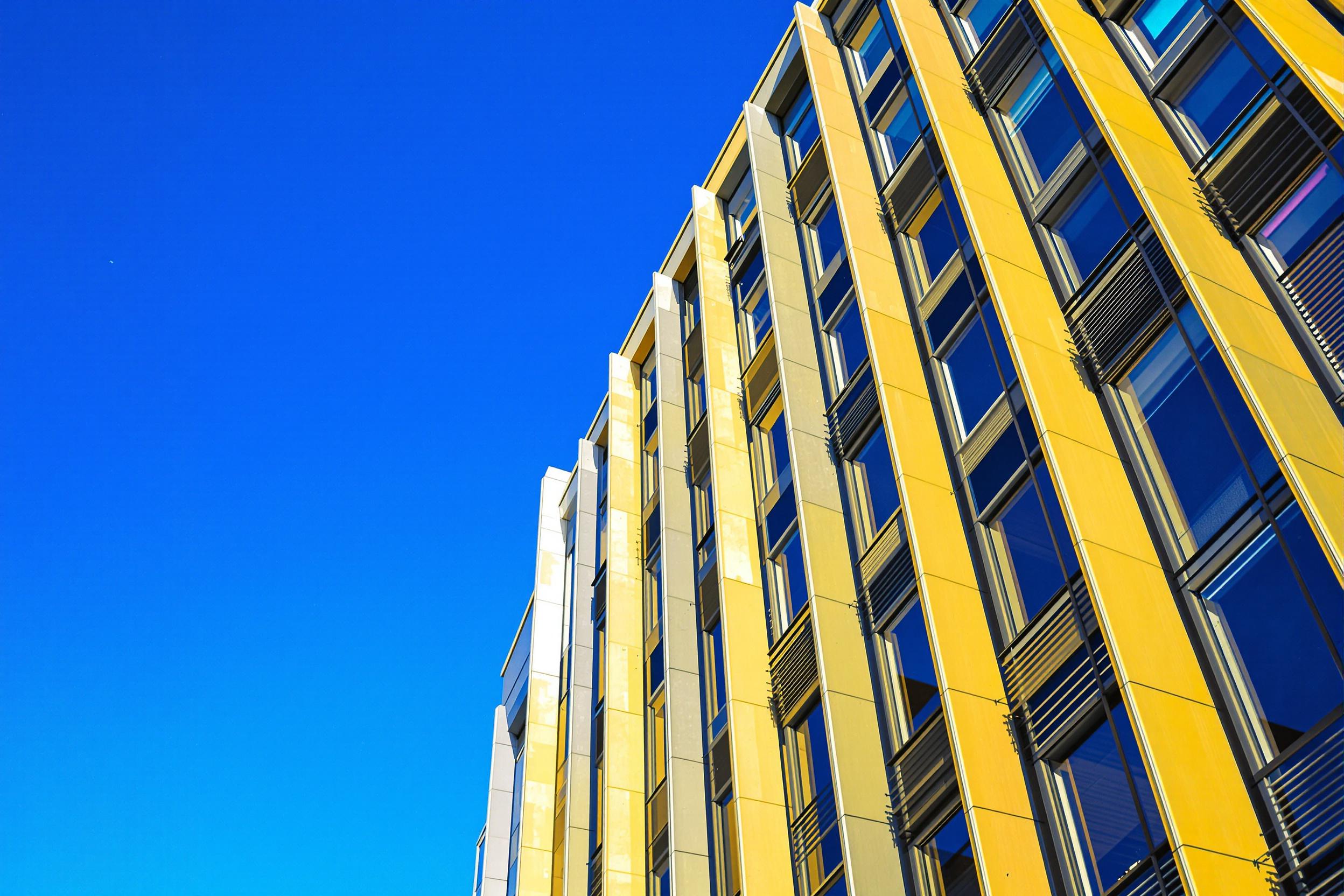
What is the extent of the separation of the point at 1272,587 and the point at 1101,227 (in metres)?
7.16

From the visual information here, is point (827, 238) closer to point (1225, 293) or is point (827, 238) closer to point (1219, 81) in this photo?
point (1219, 81)

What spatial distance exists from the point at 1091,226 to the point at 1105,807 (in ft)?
29.9

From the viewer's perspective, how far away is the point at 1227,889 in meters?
11.8

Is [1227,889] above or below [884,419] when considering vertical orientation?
below

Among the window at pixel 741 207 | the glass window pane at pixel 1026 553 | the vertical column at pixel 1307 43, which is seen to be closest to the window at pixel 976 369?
the glass window pane at pixel 1026 553

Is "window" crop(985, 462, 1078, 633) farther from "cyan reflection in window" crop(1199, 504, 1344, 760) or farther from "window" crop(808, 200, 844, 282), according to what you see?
"window" crop(808, 200, 844, 282)

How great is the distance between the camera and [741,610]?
23.6m

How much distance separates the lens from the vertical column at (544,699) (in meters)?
32.2

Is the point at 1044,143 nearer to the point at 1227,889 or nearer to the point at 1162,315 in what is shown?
the point at 1162,315

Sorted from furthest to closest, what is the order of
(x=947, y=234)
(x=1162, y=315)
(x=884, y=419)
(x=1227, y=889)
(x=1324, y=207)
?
(x=947, y=234)
(x=884, y=419)
(x=1162, y=315)
(x=1324, y=207)
(x=1227, y=889)

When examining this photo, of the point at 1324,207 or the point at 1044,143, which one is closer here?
the point at 1324,207

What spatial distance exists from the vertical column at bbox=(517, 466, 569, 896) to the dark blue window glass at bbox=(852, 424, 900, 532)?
15.5 m

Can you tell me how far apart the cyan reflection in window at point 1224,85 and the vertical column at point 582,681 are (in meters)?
20.7

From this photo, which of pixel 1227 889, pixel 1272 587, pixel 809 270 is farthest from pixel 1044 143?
pixel 1227 889
